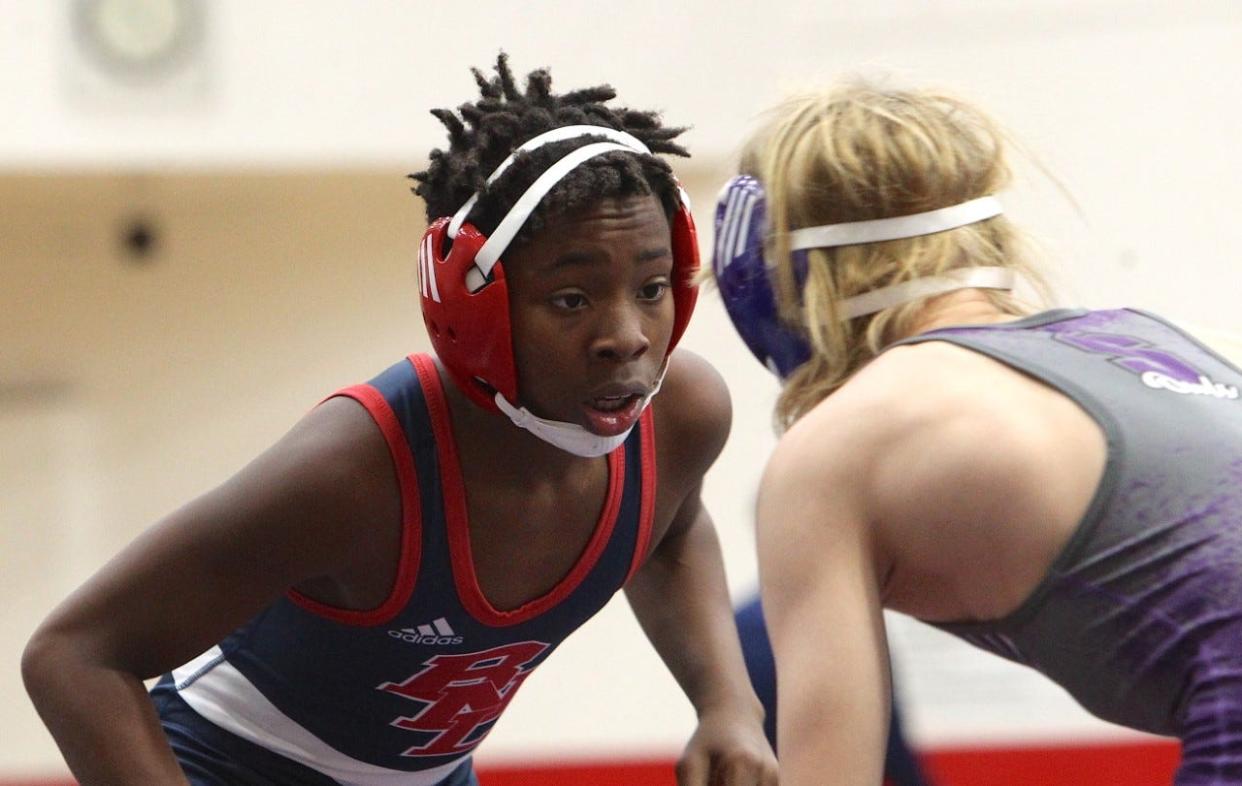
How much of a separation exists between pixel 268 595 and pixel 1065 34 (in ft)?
10.8

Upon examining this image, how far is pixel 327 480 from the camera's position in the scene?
178 cm

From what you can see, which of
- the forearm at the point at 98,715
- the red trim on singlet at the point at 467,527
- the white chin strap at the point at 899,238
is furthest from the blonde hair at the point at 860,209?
the forearm at the point at 98,715

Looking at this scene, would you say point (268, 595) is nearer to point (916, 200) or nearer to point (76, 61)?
point (916, 200)

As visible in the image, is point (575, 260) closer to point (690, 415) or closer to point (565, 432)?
point (565, 432)

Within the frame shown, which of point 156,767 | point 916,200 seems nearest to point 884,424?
point 916,200

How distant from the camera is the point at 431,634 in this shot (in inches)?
76.2

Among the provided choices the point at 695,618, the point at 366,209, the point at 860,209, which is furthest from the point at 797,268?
the point at 366,209

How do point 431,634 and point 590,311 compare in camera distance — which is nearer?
point 590,311

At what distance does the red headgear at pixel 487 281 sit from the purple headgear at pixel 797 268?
0.16 m

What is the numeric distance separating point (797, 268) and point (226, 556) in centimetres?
67

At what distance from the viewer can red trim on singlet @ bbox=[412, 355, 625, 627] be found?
188cm

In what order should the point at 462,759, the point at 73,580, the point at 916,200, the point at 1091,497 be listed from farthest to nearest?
1. the point at 73,580
2. the point at 462,759
3. the point at 916,200
4. the point at 1091,497

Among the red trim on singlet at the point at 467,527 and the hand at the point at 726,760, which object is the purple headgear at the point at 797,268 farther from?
the hand at the point at 726,760

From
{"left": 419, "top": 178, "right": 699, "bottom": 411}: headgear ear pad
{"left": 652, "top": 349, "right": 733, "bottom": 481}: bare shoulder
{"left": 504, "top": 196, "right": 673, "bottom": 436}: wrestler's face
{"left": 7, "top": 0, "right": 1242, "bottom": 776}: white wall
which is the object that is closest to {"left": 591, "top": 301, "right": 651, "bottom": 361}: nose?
{"left": 504, "top": 196, "right": 673, "bottom": 436}: wrestler's face
